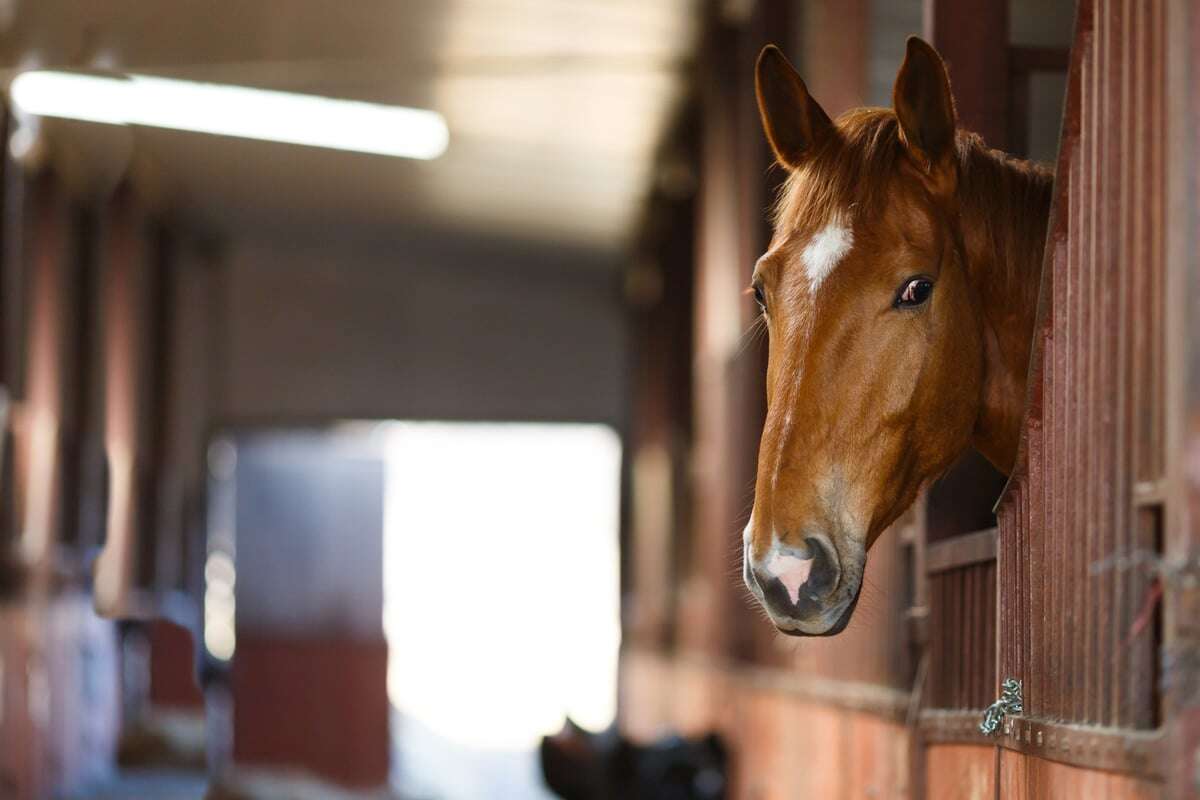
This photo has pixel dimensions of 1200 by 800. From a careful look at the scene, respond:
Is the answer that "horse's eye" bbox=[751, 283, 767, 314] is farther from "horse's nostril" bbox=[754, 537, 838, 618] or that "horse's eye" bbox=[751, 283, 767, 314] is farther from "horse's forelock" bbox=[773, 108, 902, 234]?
"horse's nostril" bbox=[754, 537, 838, 618]

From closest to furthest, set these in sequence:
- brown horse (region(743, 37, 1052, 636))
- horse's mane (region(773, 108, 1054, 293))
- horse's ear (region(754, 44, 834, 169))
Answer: brown horse (region(743, 37, 1052, 636)) < horse's mane (region(773, 108, 1054, 293)) < horse's ear (region(754, 44, 834, 169))

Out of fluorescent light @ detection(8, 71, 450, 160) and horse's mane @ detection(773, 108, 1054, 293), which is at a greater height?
fluorescent light @ detection(8, 71, 450, 160)

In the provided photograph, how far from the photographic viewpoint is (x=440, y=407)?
1579 cm

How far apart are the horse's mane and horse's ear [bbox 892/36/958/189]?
0.05 m

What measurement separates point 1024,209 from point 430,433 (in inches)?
615

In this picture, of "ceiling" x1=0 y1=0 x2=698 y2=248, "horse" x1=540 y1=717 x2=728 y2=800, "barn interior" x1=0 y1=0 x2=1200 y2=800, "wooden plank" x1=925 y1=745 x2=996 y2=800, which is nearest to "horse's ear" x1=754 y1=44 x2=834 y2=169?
"barn interior" x1=0 y1=0 x2=1200 y2=800

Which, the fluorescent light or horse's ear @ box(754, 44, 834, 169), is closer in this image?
horse's ear @ box(754, 44, 834, 169)

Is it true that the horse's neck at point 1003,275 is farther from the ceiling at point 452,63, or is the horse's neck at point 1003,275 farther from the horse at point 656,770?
the ceiling at point 452,63

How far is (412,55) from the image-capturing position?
29.3ft

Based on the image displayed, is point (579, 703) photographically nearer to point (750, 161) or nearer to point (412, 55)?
point (412, 55)

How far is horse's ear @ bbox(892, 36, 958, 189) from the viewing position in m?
2.51

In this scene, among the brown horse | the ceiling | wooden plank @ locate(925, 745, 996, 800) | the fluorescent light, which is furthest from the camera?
the ceiling

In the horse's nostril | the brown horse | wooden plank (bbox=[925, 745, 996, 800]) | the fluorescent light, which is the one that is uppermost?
the fluorescent light

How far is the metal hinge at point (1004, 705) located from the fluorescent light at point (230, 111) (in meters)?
5.90
